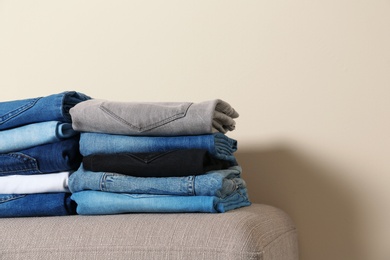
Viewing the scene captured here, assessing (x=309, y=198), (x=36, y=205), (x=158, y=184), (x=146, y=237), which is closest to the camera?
(x=146, y=237)

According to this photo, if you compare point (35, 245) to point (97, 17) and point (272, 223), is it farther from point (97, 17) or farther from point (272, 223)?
point (97, 17)

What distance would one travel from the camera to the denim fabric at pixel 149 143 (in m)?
1.18

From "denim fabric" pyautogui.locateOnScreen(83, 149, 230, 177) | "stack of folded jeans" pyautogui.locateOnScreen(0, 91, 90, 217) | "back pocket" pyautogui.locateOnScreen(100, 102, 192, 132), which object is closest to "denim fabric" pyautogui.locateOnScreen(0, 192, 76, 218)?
"stack of folded jeans" pyautogui.locateOnScreen(0, 91, 90, 217)

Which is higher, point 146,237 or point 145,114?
point 145,114

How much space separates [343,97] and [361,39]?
0.15 meters

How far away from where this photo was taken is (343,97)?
1.48 meters

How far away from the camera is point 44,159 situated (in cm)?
127

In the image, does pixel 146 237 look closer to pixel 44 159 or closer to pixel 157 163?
pixel 157 163

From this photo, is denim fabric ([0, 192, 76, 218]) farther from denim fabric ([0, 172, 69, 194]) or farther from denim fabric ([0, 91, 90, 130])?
denim fabric ([0, 91, 90, 130])

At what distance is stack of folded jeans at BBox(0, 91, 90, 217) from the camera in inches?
49.6

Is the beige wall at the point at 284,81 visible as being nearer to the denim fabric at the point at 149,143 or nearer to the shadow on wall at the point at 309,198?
the shadow on wall at the point at 309,198

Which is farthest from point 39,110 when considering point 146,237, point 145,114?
point 146,237

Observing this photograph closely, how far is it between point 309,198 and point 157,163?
20.6 inches

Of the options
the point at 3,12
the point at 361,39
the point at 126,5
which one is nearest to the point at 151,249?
the point at 361,39
